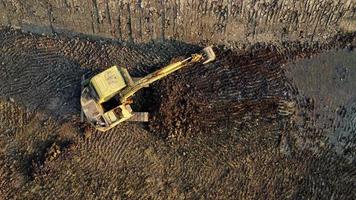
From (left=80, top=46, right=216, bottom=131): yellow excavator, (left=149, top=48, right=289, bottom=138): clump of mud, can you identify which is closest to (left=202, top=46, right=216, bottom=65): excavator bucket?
(left=80, top=46, right=216, bottom=131): yellow excavator

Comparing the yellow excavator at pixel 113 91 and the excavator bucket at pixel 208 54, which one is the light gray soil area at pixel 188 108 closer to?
the excavator bucket at pixel 208 54

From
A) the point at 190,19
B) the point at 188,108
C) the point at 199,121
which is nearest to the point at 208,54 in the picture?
the point at 190,19

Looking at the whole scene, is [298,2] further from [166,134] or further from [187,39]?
[166,134]

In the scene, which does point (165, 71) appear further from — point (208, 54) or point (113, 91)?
point (113, 91)

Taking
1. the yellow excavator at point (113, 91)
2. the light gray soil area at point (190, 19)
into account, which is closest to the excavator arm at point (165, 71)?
the yellow excavator at point (113, 91)

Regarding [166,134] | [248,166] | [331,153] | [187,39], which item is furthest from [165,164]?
[331,153]

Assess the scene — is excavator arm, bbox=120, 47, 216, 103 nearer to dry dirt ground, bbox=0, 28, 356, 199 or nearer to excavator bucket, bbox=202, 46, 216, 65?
excavator bucket, bbox=202, 46, 216, 65
